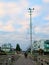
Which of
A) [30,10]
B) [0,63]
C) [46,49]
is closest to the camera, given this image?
[0,63]

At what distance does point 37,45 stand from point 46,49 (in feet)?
113

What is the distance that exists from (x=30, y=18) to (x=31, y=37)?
7.42 m

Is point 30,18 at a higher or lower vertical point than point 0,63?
higher

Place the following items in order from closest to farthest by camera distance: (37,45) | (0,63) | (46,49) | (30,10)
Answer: (0,63) → (30,10) → (46,49) → (37,45)

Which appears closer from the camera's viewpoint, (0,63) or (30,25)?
(0,63)

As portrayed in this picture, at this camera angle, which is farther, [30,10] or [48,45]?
[48,45]

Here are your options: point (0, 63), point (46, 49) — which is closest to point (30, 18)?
point (46, 49)

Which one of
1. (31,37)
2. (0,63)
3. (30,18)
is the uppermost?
(30,18)

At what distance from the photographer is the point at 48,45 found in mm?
144750

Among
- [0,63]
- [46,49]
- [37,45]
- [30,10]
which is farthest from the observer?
[37,45]

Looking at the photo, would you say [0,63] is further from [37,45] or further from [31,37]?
[37,45]

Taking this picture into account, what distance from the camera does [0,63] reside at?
14.3 metres

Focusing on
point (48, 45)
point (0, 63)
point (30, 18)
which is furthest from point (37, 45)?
point (0, 63)

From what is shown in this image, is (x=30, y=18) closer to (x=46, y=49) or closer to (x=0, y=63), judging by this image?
(x=46, y=49)
